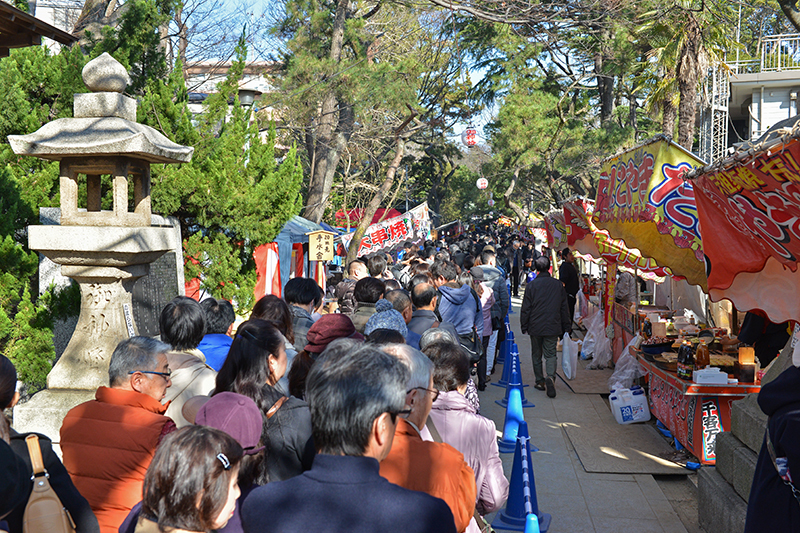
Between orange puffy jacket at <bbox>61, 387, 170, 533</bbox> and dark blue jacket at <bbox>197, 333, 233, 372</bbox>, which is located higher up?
dark blue jacket at <bbox>197, 333, 233, 372</bbox>

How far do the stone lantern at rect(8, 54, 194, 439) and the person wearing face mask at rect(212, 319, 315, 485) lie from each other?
1.93 metres

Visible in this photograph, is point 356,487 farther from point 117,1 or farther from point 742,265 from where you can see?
point 117,1

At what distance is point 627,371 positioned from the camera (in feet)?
29.6

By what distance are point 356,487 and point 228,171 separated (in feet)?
23.1

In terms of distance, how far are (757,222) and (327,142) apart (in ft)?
37.6

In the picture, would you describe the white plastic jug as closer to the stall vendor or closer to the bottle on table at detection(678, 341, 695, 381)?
the bottle on table at detection(678, 341, 695, 381)

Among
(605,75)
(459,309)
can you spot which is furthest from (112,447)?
(605,75)

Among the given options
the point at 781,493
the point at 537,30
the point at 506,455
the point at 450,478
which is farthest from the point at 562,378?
the point at 450,478

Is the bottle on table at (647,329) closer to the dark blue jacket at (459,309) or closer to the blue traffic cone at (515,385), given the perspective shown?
the blue traffic cone at (515,385)

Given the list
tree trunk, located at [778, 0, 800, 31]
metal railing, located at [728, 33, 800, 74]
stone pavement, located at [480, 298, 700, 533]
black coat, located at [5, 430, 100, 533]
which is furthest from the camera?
metal railing, located at [728, 33, 800, 74]

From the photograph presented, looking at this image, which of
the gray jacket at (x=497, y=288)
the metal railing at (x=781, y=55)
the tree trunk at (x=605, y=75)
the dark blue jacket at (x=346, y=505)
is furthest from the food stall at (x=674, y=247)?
the metal railing at (x=781, y=55)

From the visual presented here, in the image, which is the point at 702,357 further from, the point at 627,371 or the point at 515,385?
the point at 627,371

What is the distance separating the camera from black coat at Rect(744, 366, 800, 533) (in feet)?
8.76

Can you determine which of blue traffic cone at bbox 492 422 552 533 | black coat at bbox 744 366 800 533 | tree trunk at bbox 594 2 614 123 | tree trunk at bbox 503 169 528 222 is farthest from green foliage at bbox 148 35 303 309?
tree trunk at bbox 503 169 528 222
